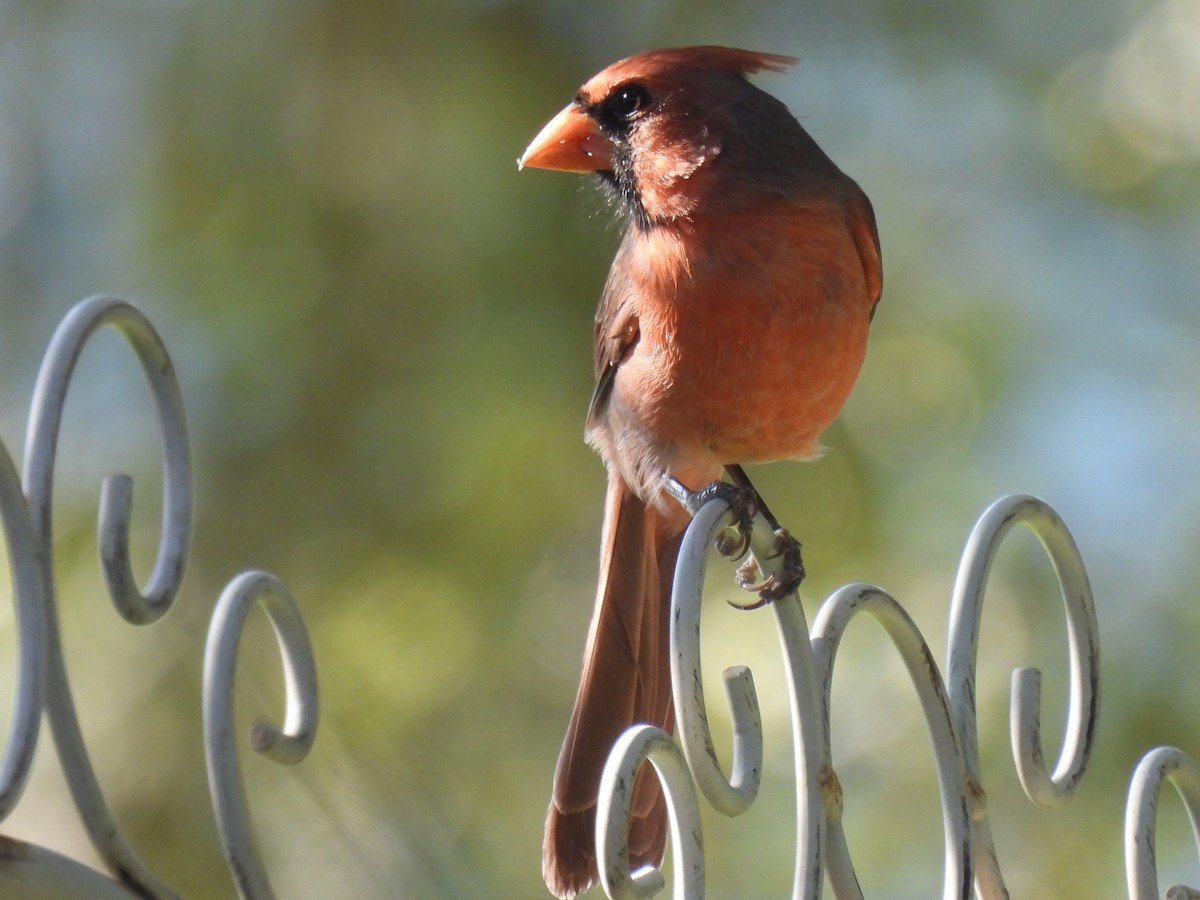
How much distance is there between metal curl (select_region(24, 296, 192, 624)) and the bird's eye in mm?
1294

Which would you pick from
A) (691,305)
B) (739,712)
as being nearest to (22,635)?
(739,712)

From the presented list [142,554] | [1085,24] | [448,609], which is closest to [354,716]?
[448,609]

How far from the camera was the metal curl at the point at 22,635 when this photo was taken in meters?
1.03

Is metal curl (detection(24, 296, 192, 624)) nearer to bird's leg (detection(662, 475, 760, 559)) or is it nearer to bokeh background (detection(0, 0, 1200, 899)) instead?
bird's leg (detection(662, 475, 760, 559))

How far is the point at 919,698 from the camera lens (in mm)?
1567

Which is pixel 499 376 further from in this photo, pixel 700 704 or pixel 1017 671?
pixel 700 704

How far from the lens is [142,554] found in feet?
9.04

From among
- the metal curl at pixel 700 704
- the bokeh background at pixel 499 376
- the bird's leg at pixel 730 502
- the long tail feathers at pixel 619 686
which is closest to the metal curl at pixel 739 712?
the metal curl at pixel 700 704

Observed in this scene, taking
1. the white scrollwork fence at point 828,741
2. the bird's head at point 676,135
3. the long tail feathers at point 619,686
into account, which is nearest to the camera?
the white scrollwork fence at point 828,741

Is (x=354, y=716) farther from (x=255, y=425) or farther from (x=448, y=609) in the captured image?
(x=255, y=425)

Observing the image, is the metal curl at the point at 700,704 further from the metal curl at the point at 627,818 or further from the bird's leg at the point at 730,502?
the bird's leg at the point at 730,502

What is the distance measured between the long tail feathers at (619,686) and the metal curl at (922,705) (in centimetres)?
66

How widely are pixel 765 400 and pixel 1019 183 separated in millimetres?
1449

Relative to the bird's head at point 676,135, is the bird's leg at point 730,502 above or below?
below
